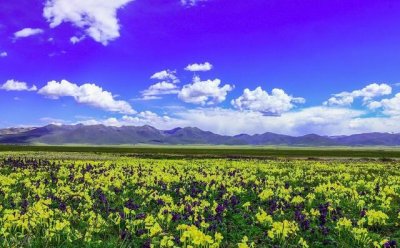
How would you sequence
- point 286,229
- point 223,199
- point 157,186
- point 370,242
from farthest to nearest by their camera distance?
point 157,186 < point 223,199 < point 370,242 < point 286,229

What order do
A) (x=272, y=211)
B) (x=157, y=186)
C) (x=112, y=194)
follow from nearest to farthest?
(x=272, y=211)
(x=112, y=194)
(x=157, y=186)

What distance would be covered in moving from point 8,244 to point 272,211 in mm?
8182

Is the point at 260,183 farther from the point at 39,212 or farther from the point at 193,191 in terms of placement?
the point at 39,212

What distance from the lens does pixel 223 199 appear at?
15664 mm

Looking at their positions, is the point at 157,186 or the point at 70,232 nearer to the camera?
the point at 70,232

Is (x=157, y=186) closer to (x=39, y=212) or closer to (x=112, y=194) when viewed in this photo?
(x=112, y=194)

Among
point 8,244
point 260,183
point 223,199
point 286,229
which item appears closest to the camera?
point 8,244

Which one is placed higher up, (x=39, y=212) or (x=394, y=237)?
(x=39, y=212)

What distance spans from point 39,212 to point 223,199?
7.08 metres

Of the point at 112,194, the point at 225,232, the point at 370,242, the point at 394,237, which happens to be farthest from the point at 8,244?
the point at 394,237

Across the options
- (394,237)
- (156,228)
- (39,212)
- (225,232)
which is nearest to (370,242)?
(394,237)

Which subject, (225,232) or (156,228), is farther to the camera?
(225,232)

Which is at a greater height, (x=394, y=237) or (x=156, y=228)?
(x=156, y=228)

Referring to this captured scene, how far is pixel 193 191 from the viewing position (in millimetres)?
17375
